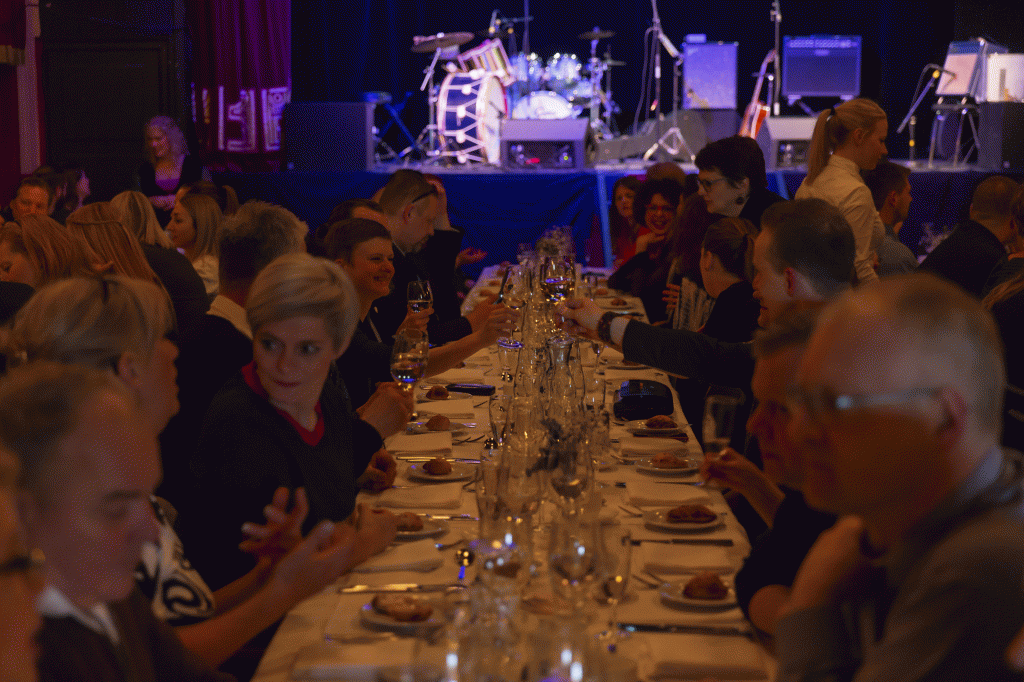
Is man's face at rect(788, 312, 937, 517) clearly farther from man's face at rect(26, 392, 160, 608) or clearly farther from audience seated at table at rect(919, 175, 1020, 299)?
audience seated at table at rect(919, 175, 1020, 299)

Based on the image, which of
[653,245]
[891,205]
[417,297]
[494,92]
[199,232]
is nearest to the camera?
[417,297]

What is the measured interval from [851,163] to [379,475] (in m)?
2.83

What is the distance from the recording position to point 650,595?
178cm

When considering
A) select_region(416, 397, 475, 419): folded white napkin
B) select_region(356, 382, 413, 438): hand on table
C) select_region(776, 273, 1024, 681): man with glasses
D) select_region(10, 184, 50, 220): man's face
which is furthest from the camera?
select_region(10, 184, 50, 220): man's face

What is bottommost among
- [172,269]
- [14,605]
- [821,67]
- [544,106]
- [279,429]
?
[279,429]

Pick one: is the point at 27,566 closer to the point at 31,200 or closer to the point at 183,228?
the point at 183,228

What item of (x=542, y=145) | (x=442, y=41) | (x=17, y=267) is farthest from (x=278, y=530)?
(x=442, y=41)

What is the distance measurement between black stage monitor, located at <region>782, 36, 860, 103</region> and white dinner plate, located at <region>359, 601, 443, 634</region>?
11.7 metres

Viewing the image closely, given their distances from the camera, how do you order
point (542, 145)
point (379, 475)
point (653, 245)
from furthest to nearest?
point (542, 145)
point (653, 245)
point (379, 475)

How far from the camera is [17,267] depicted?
3.55 m

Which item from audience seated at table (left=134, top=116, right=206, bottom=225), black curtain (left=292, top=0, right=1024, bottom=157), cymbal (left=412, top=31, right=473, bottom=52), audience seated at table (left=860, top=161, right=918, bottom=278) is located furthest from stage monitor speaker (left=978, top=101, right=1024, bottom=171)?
audience seated at table (left=134, top=116, right=206, bottom=225)

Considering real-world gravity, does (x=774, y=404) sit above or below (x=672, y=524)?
above

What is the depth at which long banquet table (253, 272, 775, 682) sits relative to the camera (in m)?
1.52

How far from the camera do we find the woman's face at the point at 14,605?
2.89ft
